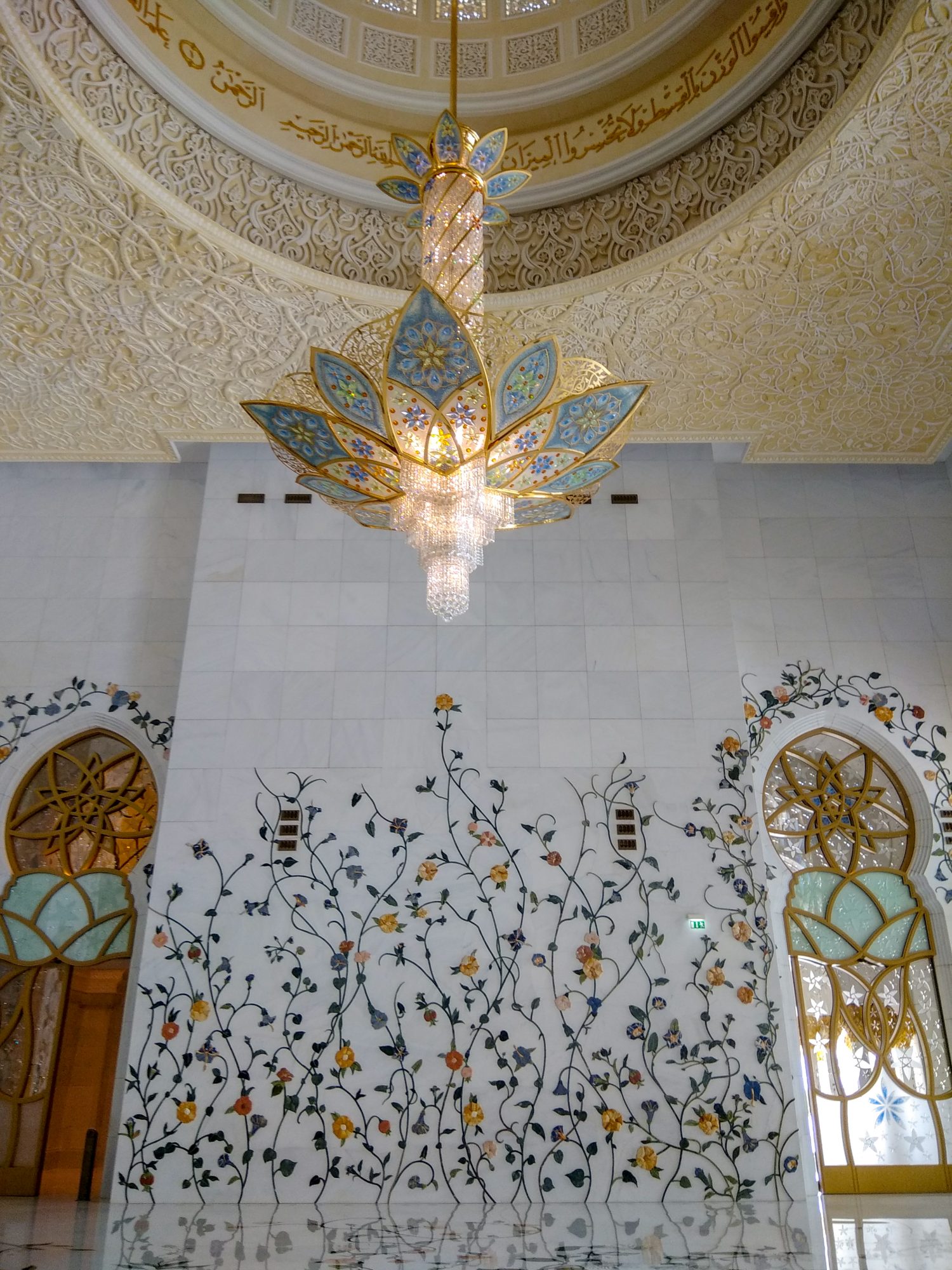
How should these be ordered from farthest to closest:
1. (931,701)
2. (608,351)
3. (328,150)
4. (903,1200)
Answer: (931,701), (608,351), (328,150), (903,1200)

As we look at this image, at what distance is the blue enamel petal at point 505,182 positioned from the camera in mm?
3324

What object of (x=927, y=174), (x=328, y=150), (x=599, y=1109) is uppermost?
(x=328, y=150)

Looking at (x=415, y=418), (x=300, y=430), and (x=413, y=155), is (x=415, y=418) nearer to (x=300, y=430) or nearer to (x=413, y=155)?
(x=300, y=430)

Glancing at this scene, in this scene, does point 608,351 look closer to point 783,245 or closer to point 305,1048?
point 783,245

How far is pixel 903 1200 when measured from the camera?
429 cm

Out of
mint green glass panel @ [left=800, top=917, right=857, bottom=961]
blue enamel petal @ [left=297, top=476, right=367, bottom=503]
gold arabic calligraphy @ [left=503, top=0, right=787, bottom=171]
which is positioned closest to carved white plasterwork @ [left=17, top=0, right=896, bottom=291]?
gold arabic calligraphy @ [left=503, top=0, right=787, bottom=171]

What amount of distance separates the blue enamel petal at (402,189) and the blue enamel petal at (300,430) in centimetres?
94

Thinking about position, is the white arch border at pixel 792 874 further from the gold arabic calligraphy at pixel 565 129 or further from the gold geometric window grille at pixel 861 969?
the gold arabic calligraphy at pixel 565 129

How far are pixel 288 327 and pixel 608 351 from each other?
5.46 feet

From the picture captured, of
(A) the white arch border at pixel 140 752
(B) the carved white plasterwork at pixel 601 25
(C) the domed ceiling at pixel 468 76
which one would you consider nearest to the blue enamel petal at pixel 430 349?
(C) the domed ceiling at pixel 468 76

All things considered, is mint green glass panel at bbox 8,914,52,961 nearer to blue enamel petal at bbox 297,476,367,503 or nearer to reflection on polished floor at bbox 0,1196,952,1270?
reflection on polished floor at bbox 0,1196,952,1270

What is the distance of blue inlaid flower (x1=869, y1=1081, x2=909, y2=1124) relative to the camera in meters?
4.71

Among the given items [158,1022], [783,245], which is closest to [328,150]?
[783,245]

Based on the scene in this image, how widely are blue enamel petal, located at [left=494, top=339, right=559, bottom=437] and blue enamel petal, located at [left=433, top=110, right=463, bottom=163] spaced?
0.92m
